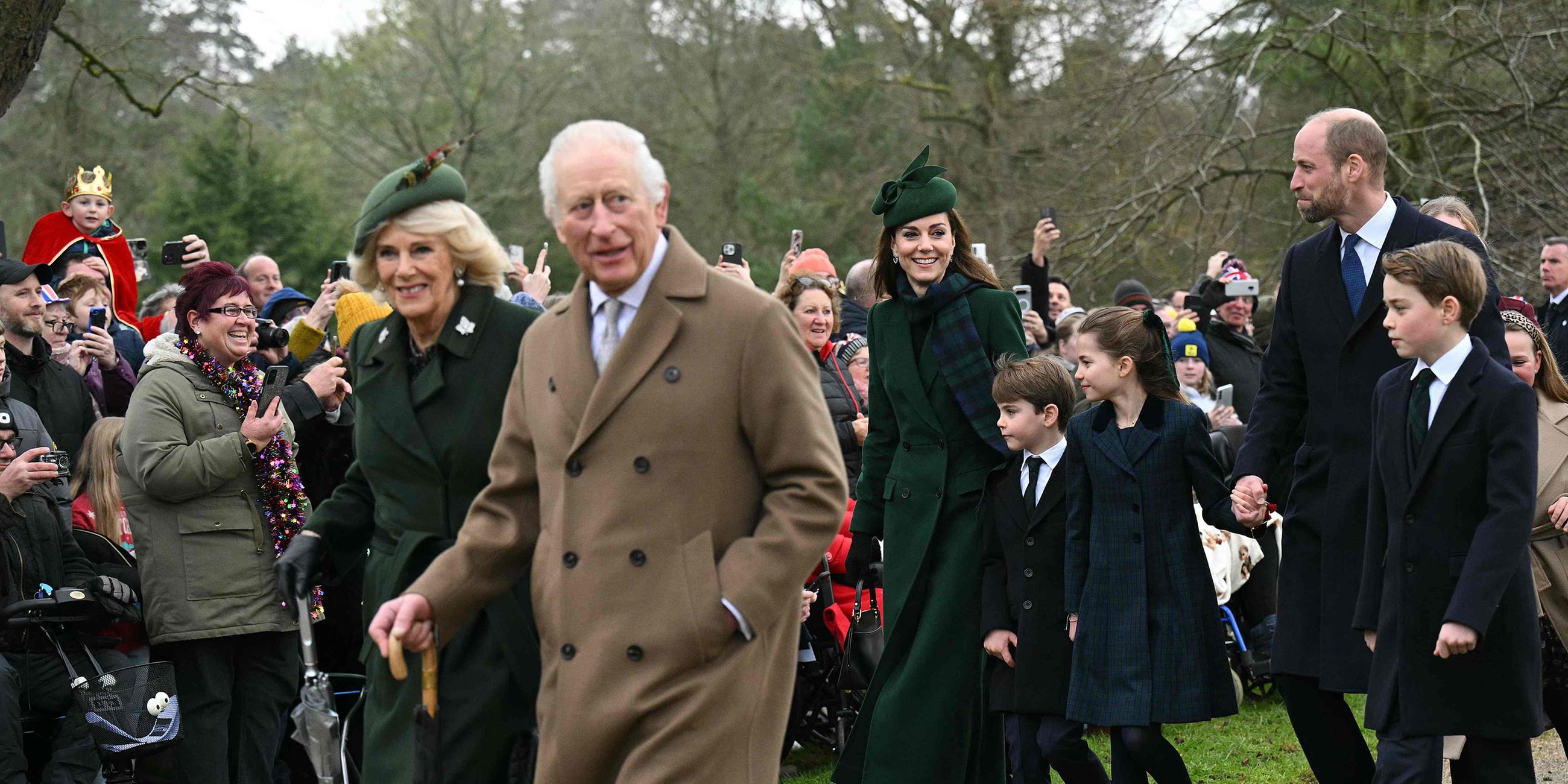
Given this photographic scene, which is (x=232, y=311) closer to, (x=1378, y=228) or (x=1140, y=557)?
(x=1140, y=557)

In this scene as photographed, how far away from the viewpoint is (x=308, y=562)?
14.1 feet

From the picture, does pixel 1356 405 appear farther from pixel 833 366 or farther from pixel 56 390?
pixel 56 390

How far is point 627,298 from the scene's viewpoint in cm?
368

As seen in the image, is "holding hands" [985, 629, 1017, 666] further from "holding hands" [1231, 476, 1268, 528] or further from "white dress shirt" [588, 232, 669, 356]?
"white dress shirt" [588, 232, 669, 356]

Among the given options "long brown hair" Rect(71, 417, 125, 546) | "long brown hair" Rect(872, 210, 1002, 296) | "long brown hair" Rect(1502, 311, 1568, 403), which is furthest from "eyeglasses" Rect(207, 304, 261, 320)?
"long brown hair" Rect(1502, 311, 1568, 403)

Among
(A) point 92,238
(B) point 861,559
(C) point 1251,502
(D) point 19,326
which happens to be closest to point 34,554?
(D) point 19,326

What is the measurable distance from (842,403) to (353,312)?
9.08 feet

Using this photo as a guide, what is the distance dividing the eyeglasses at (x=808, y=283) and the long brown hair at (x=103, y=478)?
316cm

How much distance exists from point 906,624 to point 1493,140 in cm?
1149

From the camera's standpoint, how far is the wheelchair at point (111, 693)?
6.04m

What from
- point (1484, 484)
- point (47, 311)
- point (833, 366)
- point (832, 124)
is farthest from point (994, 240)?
point (1484, 484)

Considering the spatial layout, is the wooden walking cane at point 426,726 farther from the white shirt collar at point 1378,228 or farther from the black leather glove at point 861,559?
the white shirt collar at point 1378,228

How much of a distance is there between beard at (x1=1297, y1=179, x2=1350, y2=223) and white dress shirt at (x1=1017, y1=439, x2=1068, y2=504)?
3.76 ft

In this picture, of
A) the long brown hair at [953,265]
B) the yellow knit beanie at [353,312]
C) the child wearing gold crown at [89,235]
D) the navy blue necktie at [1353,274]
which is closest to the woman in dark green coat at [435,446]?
the yellow knit beanie at [353,312]
